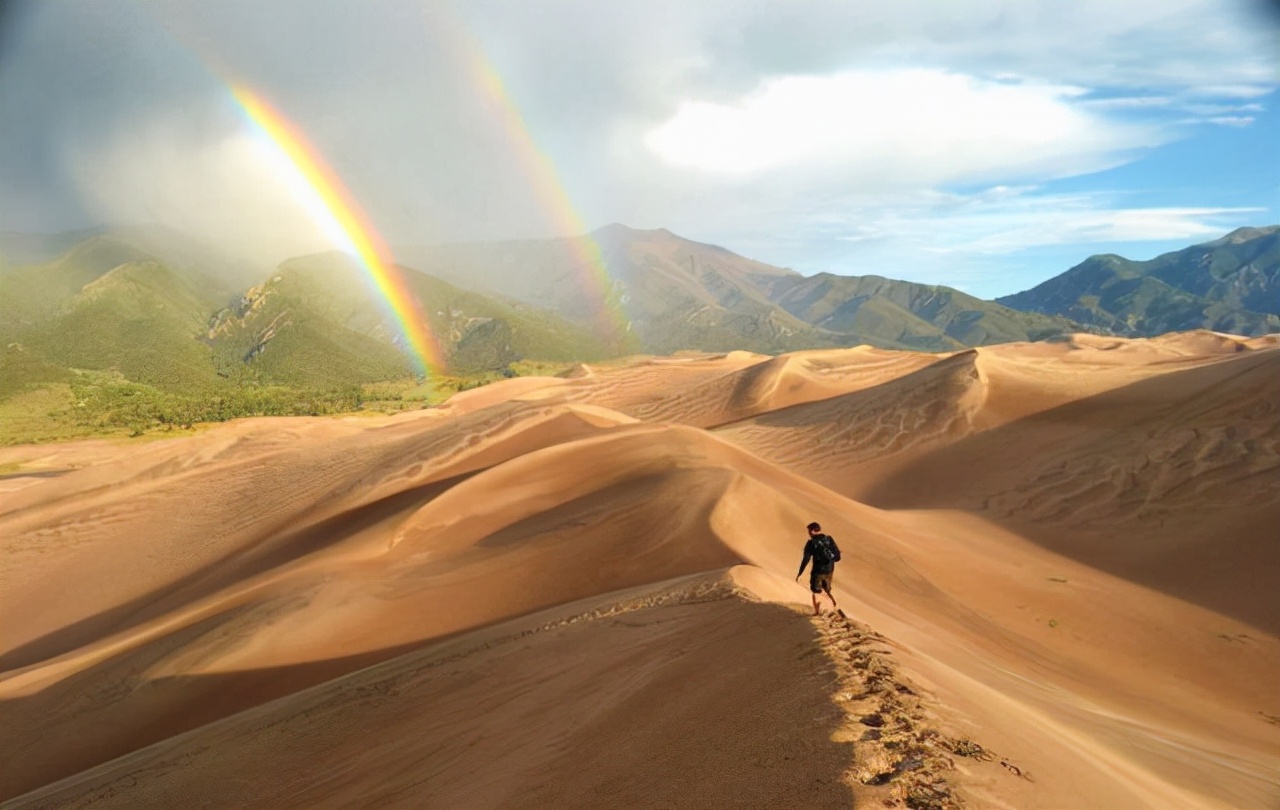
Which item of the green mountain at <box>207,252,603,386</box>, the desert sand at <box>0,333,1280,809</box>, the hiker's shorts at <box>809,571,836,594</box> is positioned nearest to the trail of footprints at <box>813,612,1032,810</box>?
the desert sand at <box>0,333,1280,809</box>

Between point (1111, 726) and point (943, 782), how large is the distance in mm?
4965

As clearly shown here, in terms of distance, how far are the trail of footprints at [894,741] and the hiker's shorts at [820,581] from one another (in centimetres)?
186

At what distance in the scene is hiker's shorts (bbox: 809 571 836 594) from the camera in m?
7.09

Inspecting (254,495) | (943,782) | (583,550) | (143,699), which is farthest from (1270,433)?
(254,495)

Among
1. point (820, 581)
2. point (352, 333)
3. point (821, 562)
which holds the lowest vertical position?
point (820, 581)

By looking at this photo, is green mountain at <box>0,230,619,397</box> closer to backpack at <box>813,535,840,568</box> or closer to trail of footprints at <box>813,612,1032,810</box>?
backpack at <box>813,535,840,568</box>

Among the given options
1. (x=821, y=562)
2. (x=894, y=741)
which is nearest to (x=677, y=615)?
(x=821, y=562)

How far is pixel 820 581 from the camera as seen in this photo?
7215mm

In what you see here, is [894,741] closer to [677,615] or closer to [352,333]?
[677,615]

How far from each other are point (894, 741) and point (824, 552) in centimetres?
348

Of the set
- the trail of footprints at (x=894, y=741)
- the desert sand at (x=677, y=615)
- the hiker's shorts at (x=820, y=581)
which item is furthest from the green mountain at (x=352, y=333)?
the trail of footprints at (x=894, y=741)

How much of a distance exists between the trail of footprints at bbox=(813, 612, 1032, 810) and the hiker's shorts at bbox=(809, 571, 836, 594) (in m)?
1.86

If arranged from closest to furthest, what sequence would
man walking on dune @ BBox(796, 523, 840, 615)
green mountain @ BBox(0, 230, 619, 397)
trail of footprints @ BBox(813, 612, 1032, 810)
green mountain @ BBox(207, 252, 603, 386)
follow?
trail of footprints @ BBox(813, 612, 1032, 810)
man walking on dune @ BBox(796, 523, 840, 615)
green mountain @ BBox(0, 230, 619, 397)
green mountain @ BBox(207, 252, 603, 386)

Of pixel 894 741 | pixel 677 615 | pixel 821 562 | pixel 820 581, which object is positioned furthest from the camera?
pixel 677 615
